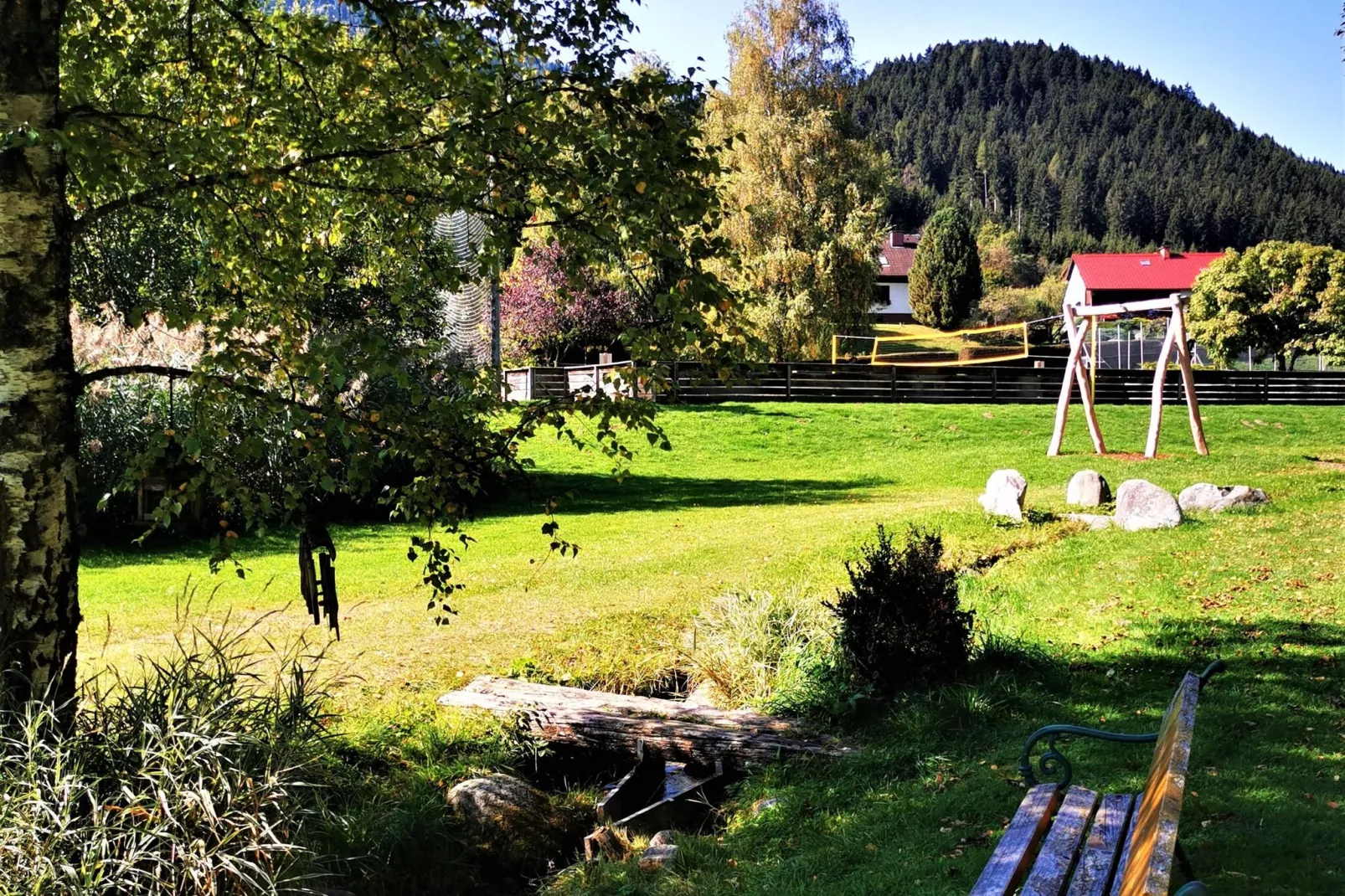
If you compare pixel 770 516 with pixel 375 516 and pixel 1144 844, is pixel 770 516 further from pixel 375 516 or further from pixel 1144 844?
pixel 1144 844

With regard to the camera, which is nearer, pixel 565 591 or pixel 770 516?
pixel 565 591

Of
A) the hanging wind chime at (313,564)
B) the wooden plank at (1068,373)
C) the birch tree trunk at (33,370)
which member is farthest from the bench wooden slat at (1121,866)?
the wooden plank at (1068,373)

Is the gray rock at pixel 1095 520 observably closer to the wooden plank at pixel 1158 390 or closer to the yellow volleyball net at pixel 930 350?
the wooden plank at pixel 1158 390

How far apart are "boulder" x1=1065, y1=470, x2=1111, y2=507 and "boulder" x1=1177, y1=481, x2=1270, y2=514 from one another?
1088 millimetres

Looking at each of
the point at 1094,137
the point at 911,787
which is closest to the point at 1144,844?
the point at 911,787

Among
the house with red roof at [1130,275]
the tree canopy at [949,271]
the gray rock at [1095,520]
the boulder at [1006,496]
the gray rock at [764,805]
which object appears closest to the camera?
the gray rock at [764,805]

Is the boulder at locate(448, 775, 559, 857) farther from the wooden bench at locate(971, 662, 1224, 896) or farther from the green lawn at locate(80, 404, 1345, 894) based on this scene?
the wooden bench at locate(971, 662, 1224, 896)

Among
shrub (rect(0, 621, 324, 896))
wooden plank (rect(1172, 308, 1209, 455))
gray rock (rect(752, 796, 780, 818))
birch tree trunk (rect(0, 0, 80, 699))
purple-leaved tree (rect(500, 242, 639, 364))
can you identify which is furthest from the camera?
purple-leaved tree (rect(500, 242, 639, 364))

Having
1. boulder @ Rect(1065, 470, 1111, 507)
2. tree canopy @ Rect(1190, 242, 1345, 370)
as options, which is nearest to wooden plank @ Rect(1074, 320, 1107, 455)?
boulder @ Rect(1065, 470, 1111, 507)

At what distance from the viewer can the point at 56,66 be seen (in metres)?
4.17

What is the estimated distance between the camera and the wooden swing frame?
17.9 m

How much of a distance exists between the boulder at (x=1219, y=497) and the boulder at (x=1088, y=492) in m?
1.09

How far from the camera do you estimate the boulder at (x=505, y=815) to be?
18.1 feet

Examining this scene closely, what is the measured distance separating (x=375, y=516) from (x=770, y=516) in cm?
617
